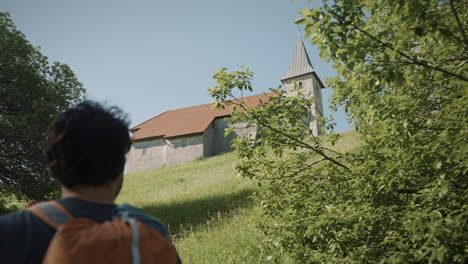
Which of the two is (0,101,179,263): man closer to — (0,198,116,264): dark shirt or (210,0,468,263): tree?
(0,198,116,264): dark shirt

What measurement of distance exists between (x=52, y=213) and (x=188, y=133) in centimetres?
3735

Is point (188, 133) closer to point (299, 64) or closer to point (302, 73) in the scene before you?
point (302, 73)

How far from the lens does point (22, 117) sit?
12.6m

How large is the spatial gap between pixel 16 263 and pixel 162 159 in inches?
1562

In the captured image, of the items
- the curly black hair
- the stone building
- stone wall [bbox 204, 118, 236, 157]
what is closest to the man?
the curly black hair

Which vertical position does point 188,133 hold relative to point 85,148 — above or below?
above

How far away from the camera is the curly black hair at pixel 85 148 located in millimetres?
1135

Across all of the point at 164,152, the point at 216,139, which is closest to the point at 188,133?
the point at 216,139

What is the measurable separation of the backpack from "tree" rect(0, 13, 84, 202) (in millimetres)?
14093

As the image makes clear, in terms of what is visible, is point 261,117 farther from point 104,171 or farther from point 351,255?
point 104,171

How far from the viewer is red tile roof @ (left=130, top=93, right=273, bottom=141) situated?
3900cm

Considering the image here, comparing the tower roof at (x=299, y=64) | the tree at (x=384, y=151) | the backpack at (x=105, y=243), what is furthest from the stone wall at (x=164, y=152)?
the backpack at (x=105, y=243)

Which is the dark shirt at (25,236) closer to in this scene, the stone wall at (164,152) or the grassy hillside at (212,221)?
the grassy hillside at (212,221)

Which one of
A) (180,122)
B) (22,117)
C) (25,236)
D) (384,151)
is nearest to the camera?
(25,236)
